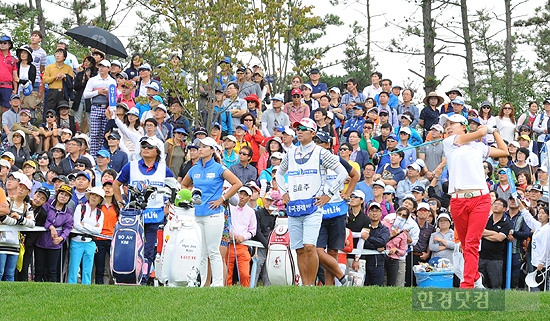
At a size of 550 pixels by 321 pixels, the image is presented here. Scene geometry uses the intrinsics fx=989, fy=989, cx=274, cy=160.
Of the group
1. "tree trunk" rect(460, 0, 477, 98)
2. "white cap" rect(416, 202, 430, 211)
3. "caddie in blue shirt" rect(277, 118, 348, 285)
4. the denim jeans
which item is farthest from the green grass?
"tree trunk" rect(460, 0, 477, 98)

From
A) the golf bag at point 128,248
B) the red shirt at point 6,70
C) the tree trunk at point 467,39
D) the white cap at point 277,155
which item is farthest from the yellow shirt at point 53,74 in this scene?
the tree trunk at point 467,39

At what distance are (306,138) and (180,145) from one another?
27.4ft

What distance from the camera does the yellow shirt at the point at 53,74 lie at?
906 inches

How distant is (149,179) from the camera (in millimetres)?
→ 14484

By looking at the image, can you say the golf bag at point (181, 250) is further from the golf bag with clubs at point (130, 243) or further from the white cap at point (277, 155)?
the white cap at point (277, 155)

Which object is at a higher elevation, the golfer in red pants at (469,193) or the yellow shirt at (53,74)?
the yellow shirt at (53,74)

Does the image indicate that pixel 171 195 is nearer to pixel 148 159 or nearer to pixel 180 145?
pixel 148 159

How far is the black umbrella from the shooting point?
24531 millimetres

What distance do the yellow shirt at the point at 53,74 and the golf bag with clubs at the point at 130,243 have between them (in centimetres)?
994

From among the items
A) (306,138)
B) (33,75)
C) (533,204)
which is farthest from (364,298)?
(33,75)

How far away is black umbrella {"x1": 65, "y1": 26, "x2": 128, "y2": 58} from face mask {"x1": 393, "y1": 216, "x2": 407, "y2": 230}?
1026 centimetres

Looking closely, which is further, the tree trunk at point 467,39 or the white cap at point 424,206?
the tree trunk at point 467,39

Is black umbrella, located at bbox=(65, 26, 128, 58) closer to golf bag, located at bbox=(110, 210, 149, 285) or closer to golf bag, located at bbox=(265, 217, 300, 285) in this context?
golf bag, located at bbox=(265, 217, 300, 285)

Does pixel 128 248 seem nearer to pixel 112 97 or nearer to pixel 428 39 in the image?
pixel 112 97
